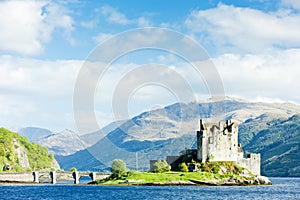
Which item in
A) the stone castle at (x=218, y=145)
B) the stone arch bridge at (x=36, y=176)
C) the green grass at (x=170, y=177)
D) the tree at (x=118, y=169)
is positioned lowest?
the stone arch bridge at (x=36, y=176)

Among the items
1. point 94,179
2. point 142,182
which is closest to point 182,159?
point 142,182

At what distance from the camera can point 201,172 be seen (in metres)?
145

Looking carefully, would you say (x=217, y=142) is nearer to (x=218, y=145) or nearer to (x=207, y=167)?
(x=218, y=145)

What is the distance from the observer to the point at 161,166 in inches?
6033

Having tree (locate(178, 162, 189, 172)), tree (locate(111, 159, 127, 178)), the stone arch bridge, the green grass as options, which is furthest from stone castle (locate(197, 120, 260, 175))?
the stone arch bridge

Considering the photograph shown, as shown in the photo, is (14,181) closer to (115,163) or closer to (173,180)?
(115,163)

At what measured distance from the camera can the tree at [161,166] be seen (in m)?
151

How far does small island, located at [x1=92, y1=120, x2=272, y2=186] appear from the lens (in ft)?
466

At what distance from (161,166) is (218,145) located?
1662 centimetres

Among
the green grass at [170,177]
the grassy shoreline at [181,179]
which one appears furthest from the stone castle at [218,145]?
the grassy shoreline at [181,179]

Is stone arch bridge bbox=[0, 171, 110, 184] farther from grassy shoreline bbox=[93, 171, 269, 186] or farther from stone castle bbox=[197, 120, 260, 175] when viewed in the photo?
stone castle bbox=[197, 120, 260, 175]

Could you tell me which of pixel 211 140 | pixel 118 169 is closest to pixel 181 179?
pixel 211 140

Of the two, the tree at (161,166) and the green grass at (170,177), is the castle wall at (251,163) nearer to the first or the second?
the green grass at (170,177)

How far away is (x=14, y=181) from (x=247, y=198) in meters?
87.9
